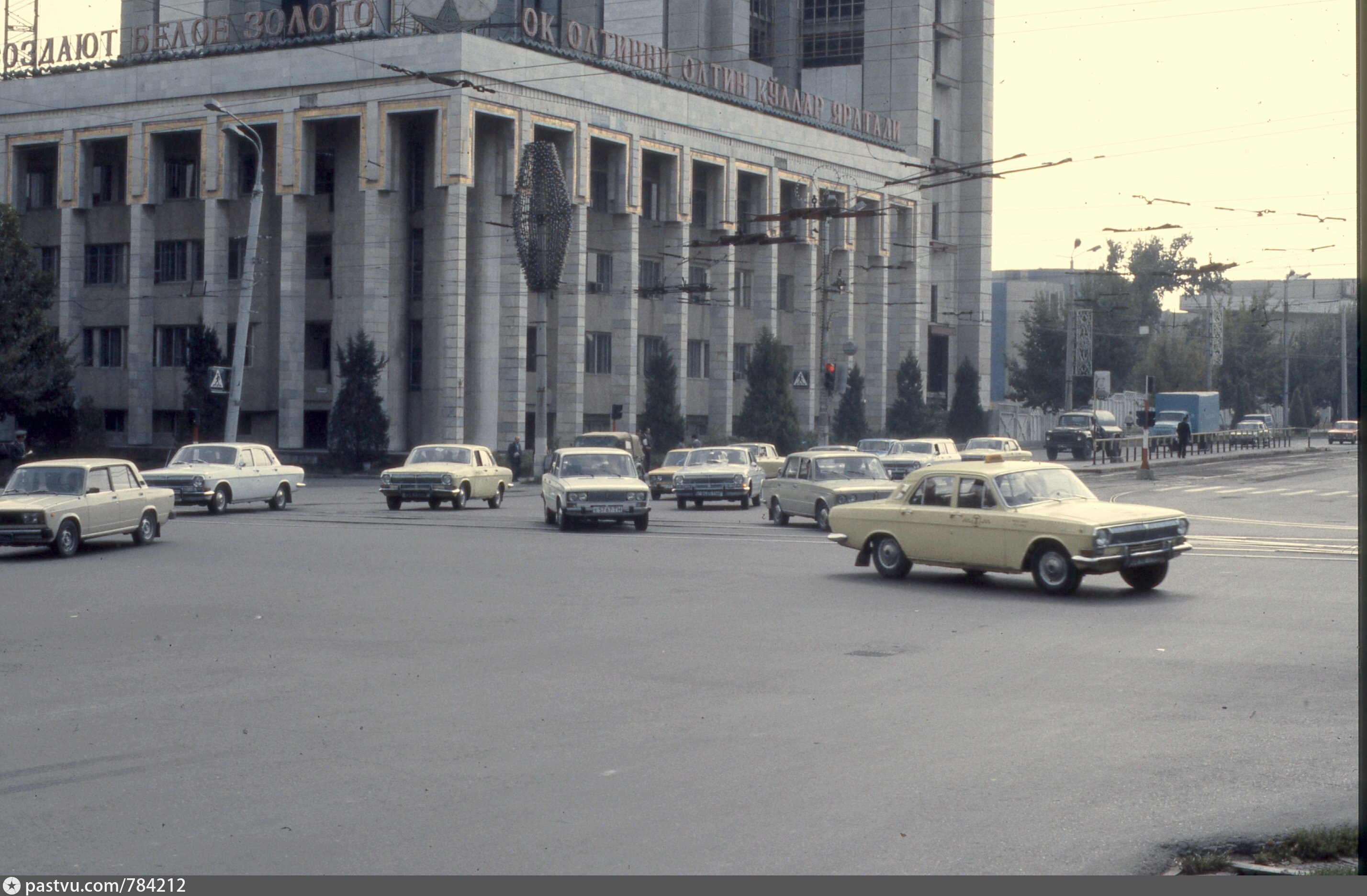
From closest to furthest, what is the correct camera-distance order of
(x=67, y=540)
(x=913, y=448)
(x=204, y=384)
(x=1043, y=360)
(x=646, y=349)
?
(x=67, y=540) → (x=913, y=448) → (x=204, y=384) → (x=646, y=349) → (x=1043, y=360)

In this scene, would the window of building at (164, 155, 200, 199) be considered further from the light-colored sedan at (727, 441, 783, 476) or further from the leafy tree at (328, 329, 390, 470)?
the light-colored sedan at (727, 441, 783, 476)

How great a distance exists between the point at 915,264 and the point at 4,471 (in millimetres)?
51690

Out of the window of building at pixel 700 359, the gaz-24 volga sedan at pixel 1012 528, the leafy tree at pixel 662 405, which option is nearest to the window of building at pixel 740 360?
the window of building at pixel 700 359

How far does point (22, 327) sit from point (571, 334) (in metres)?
21.6

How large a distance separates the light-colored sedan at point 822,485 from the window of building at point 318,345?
119 feet

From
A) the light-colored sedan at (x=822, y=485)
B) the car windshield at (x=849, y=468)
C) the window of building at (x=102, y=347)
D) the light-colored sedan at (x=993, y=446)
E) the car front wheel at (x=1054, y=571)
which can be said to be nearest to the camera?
the car front wheel at (x=1054, y=571)

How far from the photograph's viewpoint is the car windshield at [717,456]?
36.0 meters

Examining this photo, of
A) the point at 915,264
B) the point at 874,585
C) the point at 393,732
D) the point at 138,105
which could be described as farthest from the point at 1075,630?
the point at 915,264

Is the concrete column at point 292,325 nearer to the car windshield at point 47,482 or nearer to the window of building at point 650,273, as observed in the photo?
the window of building at point 650,273

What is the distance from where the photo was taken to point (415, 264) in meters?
60.8

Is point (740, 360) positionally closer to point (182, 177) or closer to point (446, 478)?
point (182, 177)

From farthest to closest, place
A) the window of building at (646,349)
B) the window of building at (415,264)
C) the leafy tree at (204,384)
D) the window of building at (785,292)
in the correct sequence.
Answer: the window of building at (785,292)
the window of building at (646,349)
the window of building at (415,264)
the leafy tree at (204,384)

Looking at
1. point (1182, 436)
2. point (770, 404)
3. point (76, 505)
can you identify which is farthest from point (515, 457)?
point (76, 505)

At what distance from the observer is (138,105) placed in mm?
62250
